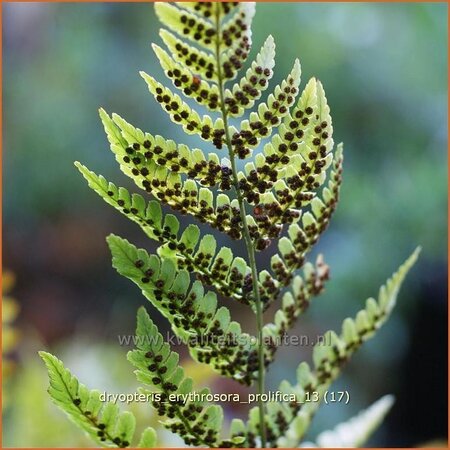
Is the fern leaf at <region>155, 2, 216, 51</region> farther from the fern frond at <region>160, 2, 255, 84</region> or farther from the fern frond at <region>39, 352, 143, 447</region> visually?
the fern frond at <region>39, 352, 143, 447</region>

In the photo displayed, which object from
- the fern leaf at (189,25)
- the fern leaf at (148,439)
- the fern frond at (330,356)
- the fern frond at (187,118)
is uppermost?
the fern leaf at (189,25)

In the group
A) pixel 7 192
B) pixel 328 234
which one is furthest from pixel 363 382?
pixel 7 192

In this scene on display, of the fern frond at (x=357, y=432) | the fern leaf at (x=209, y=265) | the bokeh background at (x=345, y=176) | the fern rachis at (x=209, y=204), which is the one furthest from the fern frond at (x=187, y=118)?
the bokeh background at (x=345, y=176)

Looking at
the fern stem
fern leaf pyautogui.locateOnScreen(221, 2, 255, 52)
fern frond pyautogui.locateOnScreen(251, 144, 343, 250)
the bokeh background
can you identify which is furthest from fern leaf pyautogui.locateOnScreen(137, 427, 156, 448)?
the bokeh background

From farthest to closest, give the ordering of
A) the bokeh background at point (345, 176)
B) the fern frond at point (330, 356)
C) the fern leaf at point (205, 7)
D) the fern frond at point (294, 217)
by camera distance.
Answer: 1. the bokeh background at point (345, 176)
2. the fern frond at point (330, 356)
3. the fern frond at point (294, 217)
4. the fern leaf at point (205, 7)

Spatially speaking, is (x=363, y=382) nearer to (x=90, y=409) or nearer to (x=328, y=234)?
(x=328, y=234)

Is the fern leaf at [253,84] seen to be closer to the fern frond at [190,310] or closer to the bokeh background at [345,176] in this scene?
the fern frond at [190,310]
